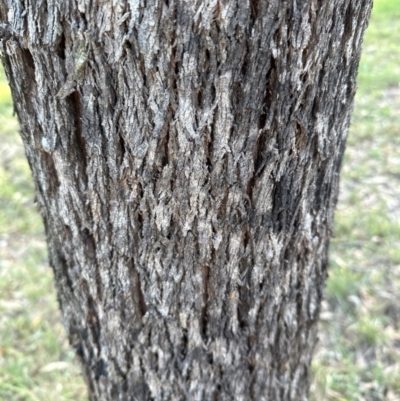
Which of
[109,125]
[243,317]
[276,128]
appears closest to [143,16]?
[109,125]

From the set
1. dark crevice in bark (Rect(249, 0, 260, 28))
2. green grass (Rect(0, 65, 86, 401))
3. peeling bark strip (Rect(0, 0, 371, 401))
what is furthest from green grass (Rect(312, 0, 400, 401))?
dark crevice in bark (Rect(249, 0, 260, 28))

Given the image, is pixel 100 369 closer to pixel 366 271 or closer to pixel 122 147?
pixel 122 147

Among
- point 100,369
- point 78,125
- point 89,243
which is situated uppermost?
point 78,125

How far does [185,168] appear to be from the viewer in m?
0.94

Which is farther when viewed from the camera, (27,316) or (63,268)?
(27,316)

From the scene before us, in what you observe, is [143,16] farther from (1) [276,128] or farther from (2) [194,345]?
(2) [194,345]

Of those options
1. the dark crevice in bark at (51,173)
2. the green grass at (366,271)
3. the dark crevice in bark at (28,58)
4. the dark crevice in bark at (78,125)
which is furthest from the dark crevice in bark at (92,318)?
the green grass at (366,271)

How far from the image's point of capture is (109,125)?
2.97 ft

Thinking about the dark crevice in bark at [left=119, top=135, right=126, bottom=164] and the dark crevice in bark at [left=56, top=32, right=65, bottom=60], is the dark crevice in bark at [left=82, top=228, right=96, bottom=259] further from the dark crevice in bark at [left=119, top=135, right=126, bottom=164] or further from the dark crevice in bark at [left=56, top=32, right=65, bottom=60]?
the dark crevice in bark at [left=56, top=32, right=65, bottom=60]

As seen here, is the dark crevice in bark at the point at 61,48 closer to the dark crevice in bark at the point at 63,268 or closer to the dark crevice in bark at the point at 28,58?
the dark crevice in bark at the point at 28,58

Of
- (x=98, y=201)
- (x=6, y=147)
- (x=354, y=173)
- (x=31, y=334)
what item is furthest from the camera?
(x=6, y=147)

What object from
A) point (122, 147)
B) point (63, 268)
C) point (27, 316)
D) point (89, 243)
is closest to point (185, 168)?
point (122, 147)

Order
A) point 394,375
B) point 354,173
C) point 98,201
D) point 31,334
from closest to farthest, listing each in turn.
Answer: point 98,201 < point 394,375 < point 31,334 < point 354,173

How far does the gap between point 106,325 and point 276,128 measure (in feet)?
2.46
